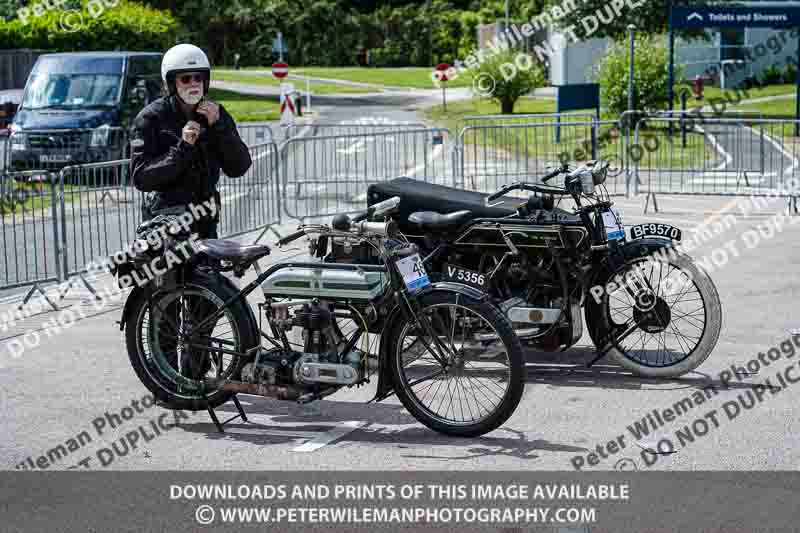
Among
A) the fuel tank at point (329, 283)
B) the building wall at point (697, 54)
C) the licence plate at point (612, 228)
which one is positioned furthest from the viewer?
the building wall at point (697, 54)

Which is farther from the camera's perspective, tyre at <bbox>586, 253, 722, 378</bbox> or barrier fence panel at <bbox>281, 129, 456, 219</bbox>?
barrier fence panel at <bbox>281, 129, 456, 219</bbox>

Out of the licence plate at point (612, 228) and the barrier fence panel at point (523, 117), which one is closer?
the licence plate at point (612, 228)

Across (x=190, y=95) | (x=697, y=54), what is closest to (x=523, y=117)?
(x=190, y=95)

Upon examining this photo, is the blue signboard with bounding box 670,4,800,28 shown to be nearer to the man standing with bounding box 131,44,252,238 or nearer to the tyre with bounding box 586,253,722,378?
the tyre with bounding box 586,253,722,378

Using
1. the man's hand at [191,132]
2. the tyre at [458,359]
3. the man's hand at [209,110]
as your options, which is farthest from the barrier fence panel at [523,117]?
the tyre at [458,359]

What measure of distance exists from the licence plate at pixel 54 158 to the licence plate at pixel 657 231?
13.8 meters

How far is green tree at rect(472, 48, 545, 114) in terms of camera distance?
34250 millimetres

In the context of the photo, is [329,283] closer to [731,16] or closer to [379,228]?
[379,228]

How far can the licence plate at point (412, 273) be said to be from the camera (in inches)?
260

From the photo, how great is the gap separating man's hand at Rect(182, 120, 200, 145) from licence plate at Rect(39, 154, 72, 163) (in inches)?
528

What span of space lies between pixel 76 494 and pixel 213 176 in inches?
91.8

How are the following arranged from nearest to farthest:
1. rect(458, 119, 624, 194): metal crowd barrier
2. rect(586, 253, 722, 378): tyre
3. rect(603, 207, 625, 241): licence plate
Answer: rect(586, 253, 722, 378): tyre < rect(603, 207, 625, 241): licence plate < rect(458, 119, 624, 194): metal crowd barrier

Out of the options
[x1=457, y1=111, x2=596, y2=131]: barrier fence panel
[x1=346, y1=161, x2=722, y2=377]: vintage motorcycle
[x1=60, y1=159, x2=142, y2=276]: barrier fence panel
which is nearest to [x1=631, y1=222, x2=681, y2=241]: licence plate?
[x1=346, y1=161, x2=722, y2=377]: vintage motorcycle

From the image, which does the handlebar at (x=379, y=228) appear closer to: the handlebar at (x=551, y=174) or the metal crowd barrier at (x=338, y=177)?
the handlebar at (x=551, y=174)
